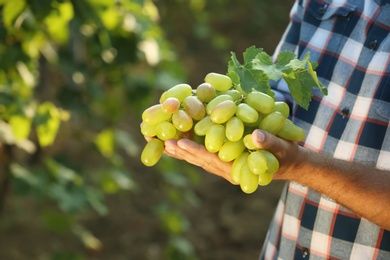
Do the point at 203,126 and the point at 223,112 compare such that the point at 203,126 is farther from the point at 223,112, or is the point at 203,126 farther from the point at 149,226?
the point at 149,226

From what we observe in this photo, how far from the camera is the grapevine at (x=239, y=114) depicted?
1.38 m

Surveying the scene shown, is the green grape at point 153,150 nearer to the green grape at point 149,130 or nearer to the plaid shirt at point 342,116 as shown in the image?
the green grape at point 149,130

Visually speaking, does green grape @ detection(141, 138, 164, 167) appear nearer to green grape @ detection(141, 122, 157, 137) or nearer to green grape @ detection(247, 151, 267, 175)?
green grape @ detection(141, 122, 157, 137)

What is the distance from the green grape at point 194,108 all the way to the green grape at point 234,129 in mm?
76

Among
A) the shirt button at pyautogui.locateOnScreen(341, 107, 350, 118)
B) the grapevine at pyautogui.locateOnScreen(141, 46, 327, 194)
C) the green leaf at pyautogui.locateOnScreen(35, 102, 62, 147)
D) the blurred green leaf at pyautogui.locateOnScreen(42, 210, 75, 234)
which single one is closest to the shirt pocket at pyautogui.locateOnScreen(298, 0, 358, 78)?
the shirt button at pyautogui.locateOnScreen(341, 107, 350, 118)

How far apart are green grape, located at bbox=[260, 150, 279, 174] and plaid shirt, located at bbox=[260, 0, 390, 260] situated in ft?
1.31

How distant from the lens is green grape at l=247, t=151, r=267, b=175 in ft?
4.39

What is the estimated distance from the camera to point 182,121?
1430mm

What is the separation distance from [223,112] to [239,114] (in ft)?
0.12

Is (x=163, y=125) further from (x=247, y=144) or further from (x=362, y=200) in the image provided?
(x=362, y=200)

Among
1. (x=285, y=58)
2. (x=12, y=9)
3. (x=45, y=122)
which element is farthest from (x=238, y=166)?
(x=45, y=122)

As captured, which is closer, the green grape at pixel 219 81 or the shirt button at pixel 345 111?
the green grape at pixel 219 81

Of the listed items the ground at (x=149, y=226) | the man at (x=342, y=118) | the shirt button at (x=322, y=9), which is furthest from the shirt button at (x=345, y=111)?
the ground at (x=149, y=226)

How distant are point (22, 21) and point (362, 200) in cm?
156
